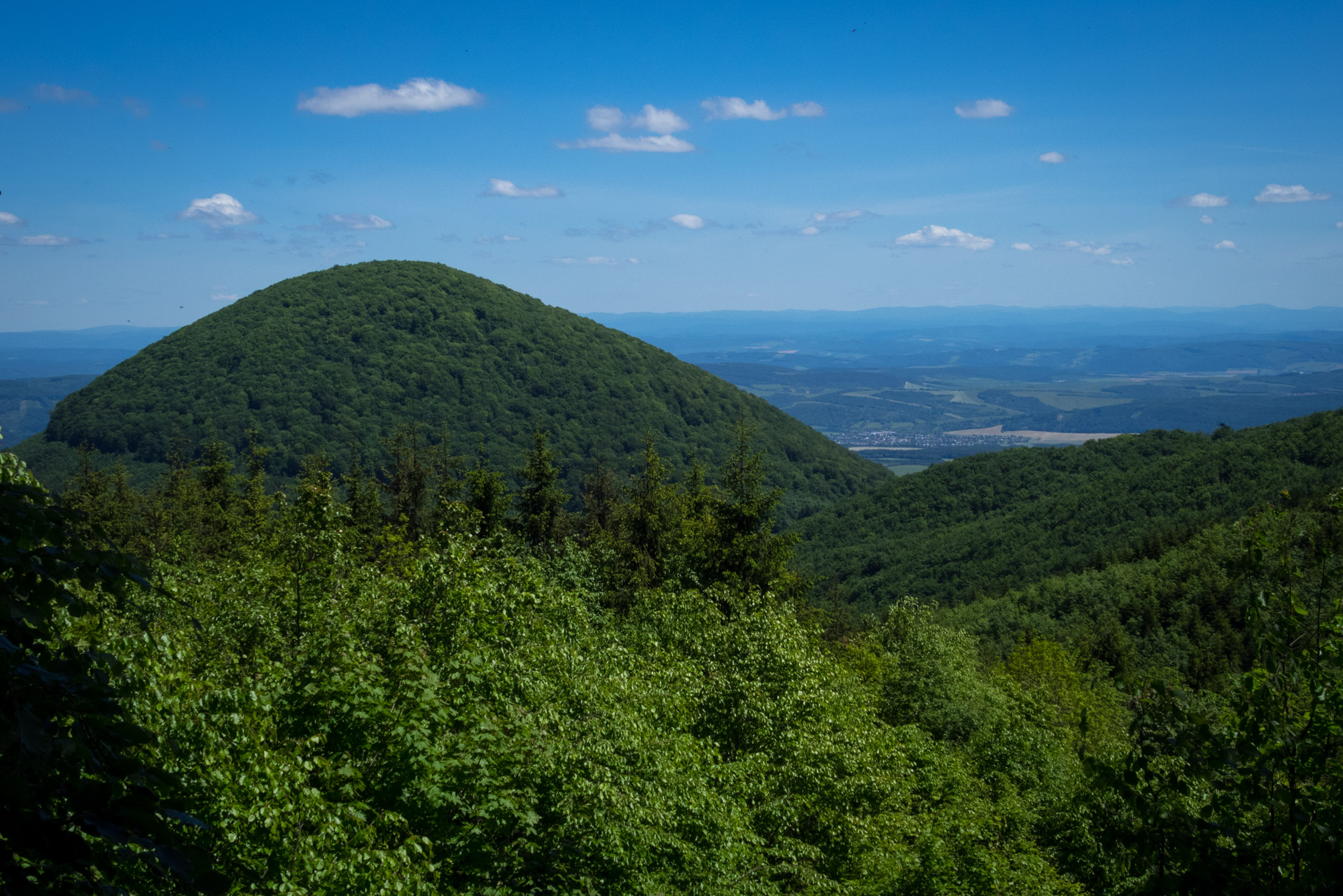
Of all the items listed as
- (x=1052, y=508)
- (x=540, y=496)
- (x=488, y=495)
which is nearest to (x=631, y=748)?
(x=488, y=495)

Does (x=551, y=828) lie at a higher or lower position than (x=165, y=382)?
lower

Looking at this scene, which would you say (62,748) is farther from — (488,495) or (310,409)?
(310,409)

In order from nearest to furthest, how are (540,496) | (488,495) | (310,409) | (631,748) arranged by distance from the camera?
(631,748) < (488,495) < (540,496) < (310,409)

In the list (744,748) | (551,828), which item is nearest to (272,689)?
(551,828)

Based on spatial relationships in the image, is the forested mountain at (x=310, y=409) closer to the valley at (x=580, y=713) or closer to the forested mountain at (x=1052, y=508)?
the forested mountain at (x=1052, y=508)

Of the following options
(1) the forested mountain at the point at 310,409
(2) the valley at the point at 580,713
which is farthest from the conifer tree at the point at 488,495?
(1) the forested mountain at the point at 310,409

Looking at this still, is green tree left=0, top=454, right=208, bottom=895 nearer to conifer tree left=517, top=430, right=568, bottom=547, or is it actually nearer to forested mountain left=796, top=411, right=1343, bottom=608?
conifer tree left=517, top=430, right=568, bottom=547

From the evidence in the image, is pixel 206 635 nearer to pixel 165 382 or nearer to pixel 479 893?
pixel 479 893
